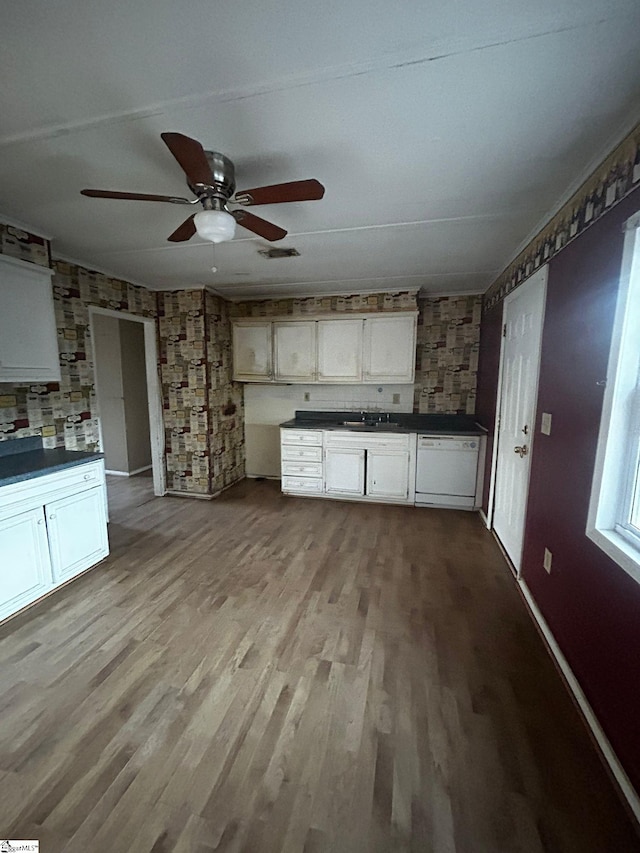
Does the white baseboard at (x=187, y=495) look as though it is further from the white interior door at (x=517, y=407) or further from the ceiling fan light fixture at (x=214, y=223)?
the ceiling fan light fixture at (x=214, y=223)

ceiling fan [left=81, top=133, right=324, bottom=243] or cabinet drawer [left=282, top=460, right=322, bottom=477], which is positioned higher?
ceiling fan [left=81, top=133, right=324, bottom=243]

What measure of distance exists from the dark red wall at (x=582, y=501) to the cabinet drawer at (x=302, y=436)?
92.1 inches

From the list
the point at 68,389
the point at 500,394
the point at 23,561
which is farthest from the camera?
the point at 500,394

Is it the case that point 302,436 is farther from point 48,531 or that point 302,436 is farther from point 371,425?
point 48,531

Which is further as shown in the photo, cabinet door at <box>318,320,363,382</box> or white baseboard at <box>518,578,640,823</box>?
cabinet door at <box>318,320,363,382</box>

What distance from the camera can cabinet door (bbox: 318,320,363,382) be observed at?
4.18 metres

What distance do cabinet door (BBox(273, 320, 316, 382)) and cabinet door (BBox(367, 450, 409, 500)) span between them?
1261 millimetres

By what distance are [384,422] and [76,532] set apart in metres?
3.27

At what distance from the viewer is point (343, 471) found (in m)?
4.14

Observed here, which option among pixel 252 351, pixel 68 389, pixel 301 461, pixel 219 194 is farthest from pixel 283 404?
pixel 219 194

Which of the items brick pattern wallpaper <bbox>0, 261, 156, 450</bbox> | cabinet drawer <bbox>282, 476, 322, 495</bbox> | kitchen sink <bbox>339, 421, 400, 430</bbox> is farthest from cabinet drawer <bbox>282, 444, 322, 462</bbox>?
brick pattern wallpaper <bbox>0, 261, 156, 450</bbox>

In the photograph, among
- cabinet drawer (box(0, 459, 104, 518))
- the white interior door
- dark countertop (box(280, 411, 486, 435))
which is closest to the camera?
cabinet drawer (box(0, 459, 104, 518))

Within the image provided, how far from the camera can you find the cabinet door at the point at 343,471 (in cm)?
409

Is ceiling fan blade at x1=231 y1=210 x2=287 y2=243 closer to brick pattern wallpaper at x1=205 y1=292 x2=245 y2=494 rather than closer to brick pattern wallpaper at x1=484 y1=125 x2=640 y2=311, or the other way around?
brick pattern wallpaper at x1=484 y1=125 x2=640 y2=311
